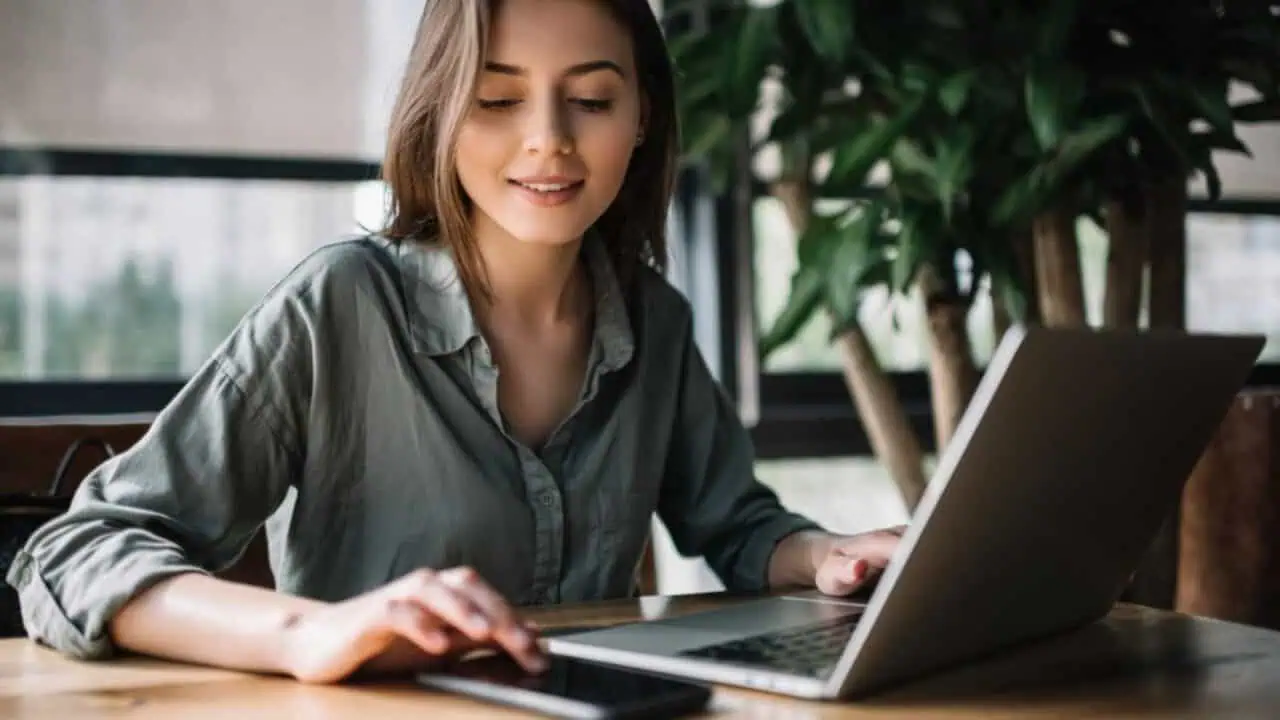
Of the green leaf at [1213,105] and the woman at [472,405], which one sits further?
the green leaf at [1213,105]

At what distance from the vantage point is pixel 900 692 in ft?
2.88

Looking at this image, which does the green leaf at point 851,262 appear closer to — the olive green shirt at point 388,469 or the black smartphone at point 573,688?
the olive green shirt at point 388,469

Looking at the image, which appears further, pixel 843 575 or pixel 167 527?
pixel 843 575

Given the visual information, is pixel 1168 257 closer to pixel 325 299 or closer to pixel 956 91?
pixel 956 91

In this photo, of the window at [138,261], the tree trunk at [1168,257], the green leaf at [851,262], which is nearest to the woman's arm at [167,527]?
the green leaf at [851,262]

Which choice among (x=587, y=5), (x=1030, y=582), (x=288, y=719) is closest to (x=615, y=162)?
(x=587, y=5)

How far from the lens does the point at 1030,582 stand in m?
0.99

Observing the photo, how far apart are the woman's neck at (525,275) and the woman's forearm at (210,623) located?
0.44m

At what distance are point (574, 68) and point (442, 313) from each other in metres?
0.24

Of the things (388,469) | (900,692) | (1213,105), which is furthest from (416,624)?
(1213,105)

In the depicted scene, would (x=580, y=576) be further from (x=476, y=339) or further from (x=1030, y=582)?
(x=1030, y=582)

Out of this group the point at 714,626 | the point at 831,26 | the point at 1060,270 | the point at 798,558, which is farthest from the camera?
the point at 1060,270

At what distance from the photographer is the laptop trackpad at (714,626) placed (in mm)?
972

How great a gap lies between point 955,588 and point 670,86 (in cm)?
74
